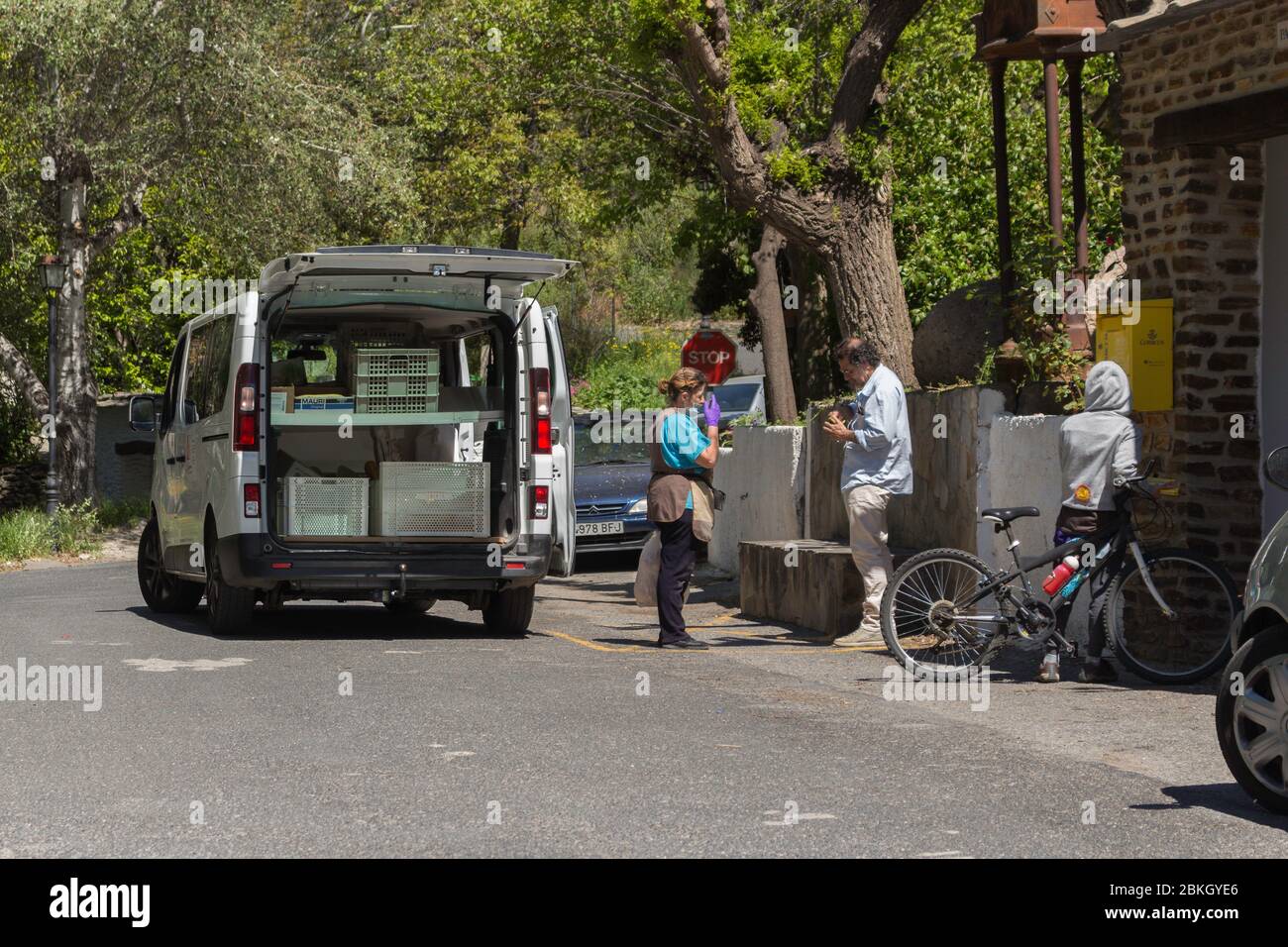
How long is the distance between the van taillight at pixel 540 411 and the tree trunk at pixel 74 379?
17121 mm

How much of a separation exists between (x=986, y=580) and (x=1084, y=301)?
3328mm

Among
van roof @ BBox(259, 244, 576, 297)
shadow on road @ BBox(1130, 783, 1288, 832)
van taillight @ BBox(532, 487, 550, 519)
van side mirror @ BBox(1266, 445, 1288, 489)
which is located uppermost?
van roof @ BBox(259, 244, 576, 297)

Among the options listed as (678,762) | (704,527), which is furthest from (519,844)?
(704,527)

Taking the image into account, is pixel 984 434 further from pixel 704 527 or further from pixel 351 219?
pixel 351 219

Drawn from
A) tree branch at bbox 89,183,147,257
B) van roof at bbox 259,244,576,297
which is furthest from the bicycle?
tree branch at bbox 89,183,147,257

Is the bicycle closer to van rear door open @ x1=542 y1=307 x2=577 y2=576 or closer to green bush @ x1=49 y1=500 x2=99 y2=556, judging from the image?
van rear door open @ x1=542 y1=307 x2=577 y2=576

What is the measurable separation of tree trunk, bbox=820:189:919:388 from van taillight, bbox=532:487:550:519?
5377 millimetres

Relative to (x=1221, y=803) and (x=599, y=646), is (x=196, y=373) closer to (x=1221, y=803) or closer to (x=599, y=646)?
(x=599, y=646)

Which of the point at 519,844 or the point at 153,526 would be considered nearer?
the point at 519,844

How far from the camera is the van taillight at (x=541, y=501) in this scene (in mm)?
12836

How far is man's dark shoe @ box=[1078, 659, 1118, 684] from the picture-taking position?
415 inches

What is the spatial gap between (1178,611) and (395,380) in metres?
5.72

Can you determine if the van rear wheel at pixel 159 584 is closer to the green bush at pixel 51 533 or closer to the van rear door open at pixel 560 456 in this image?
the van rear door open at pixel 560 456

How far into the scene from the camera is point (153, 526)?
15055mm
